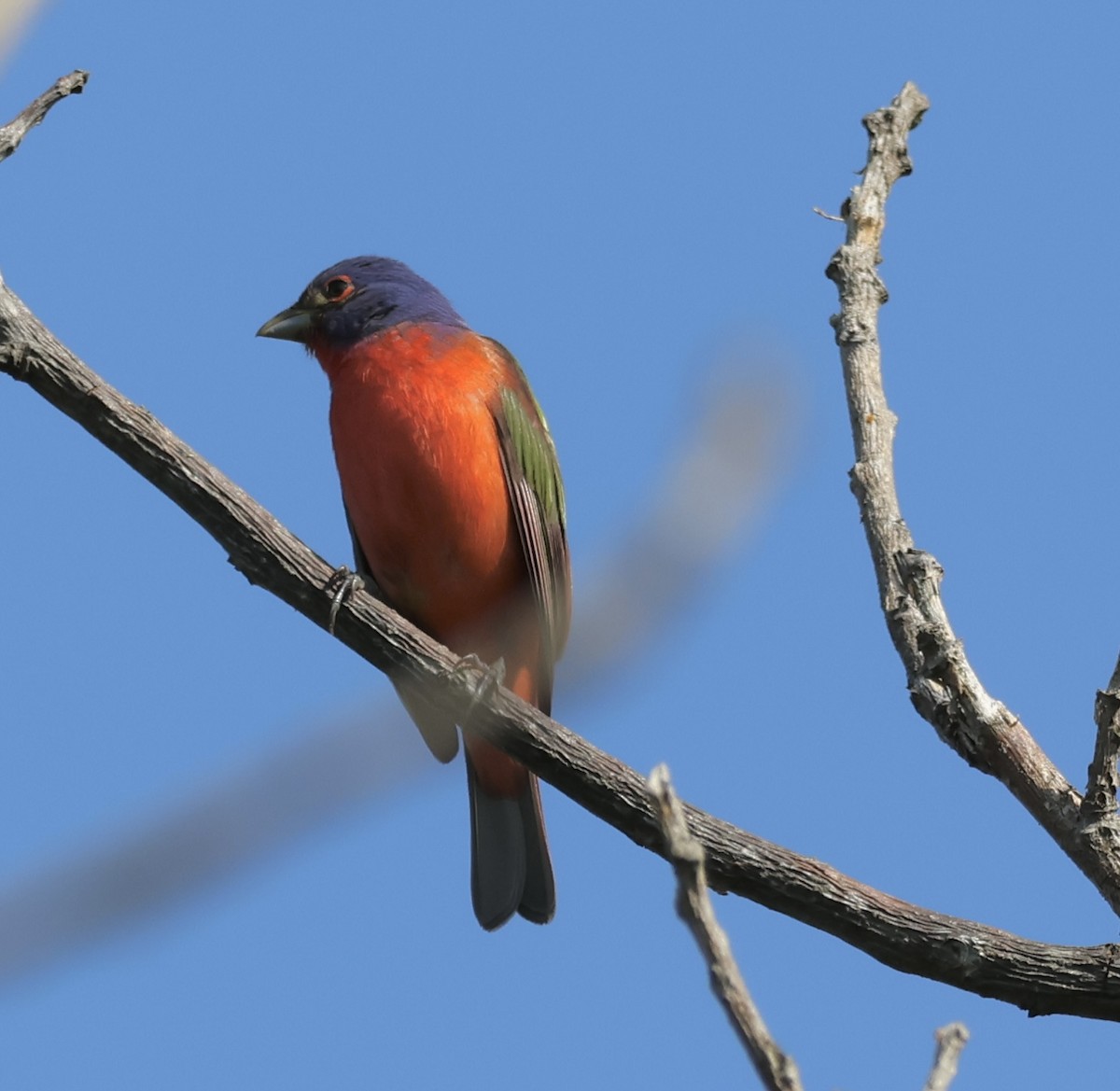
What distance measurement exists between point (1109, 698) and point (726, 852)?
117 centimetres

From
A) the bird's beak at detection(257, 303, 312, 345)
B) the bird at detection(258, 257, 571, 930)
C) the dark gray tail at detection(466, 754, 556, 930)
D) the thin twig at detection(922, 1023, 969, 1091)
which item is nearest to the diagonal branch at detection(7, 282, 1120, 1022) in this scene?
the bird at detection(258, 257, 571, 930)

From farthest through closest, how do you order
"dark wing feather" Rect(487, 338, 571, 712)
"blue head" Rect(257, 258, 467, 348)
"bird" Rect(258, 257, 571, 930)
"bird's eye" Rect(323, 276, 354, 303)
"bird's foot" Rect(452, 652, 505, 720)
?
"bird's eye" Rect(323, 276, 354, 303)
"blue head" Rect(257, 258, 467, 348)
"dark wing feather" Rect(487, 338, 571, 712)
"bird" Rect(258, 257, 571, 930)
"bird's foot" Rect(452, 652, 505, 720)

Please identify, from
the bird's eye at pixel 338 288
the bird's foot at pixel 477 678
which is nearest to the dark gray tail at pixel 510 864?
the bird's foot at pixel 477 678

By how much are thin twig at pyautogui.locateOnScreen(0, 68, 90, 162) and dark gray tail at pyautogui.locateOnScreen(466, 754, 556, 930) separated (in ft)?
12.1

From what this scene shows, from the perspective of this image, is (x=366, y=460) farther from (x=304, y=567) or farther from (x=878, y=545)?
(x=878, y=545)

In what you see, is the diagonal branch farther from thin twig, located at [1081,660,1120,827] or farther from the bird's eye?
the bird's eye

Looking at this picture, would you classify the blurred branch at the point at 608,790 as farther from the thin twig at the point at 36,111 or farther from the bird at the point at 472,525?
Answer: the bird at the point at 472,525

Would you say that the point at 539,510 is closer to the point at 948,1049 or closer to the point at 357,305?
the point at 357,305

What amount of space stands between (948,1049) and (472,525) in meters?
4.19

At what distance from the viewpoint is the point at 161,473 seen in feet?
15.5

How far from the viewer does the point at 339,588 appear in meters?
5.02

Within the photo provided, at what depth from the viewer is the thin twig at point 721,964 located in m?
2.47

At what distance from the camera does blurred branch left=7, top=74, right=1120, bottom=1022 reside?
177 inches

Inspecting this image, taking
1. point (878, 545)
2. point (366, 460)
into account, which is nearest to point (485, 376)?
point (366, 460)
